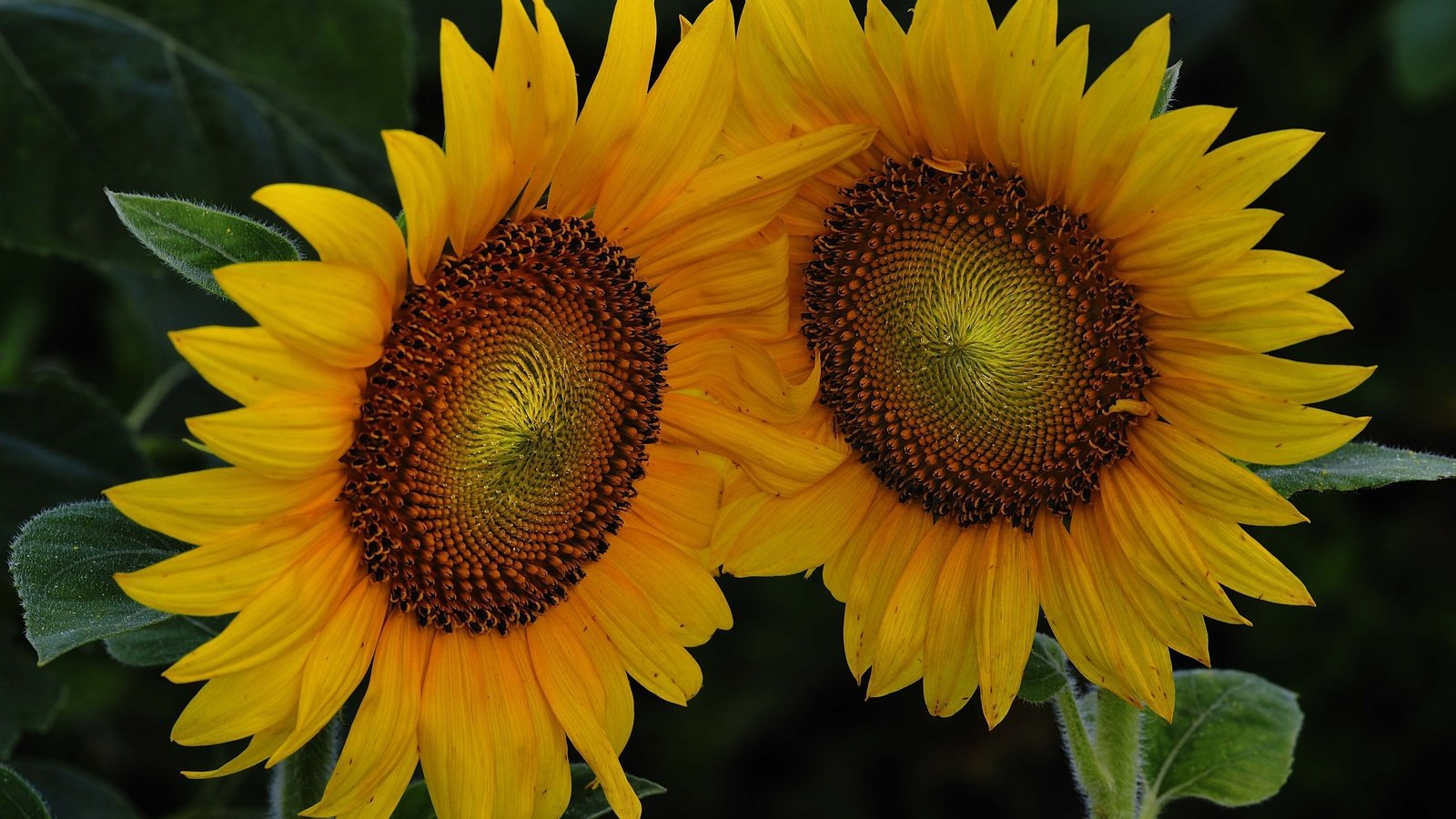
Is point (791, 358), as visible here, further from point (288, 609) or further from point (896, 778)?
point (896, 778)

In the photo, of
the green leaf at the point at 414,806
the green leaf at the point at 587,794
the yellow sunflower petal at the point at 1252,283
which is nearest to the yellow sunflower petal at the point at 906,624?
the green leaf at the point at 587,794

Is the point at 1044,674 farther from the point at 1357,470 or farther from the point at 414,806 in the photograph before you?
the point at 414,806

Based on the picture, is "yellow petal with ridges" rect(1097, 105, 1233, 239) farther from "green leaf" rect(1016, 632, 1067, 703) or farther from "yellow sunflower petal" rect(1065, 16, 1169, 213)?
"green leaf" rect(1016, 632, 1067, 703)

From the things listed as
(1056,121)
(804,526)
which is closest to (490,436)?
(804,526)

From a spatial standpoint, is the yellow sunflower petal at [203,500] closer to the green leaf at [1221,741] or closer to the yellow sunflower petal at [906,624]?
the yellow sunflower petal at [906,624]

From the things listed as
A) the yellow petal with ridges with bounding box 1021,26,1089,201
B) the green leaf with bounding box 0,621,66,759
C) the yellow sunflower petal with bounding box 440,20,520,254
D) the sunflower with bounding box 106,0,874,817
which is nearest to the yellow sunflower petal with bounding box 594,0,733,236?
the sunflower with bounding box 106,0,874,817

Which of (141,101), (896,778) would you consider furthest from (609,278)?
(896,778)
